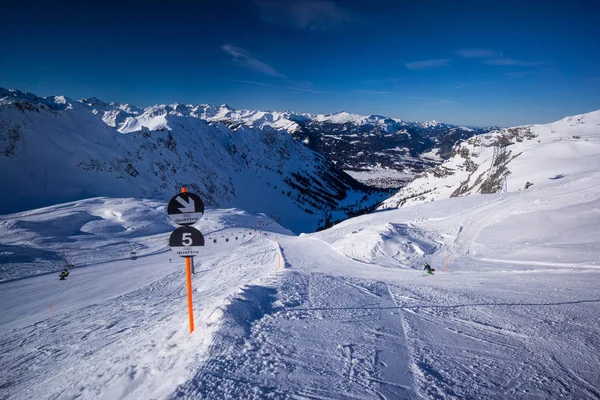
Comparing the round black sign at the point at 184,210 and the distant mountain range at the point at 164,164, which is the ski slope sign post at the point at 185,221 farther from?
the distant mountain range at the point at 164,164

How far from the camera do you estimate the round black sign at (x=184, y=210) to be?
562 centimetres

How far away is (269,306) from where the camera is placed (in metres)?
7.58

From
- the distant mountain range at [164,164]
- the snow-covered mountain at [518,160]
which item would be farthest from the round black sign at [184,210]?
the distant mountain range at [164,164]

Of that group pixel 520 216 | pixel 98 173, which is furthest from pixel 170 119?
pixel 520 216

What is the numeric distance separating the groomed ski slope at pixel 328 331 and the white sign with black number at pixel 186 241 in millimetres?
1719

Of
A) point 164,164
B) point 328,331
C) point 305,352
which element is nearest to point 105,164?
point 164,164

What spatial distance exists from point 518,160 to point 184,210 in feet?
326

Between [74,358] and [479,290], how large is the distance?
523 inches

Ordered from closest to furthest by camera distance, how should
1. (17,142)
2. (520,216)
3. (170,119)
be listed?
(520,216), (17,142), (170,119)

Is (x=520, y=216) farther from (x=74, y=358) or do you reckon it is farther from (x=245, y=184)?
(x=245, y=184)

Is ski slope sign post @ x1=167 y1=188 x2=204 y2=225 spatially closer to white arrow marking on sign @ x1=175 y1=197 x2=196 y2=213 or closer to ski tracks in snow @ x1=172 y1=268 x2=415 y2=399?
white arrow marking on sign @ x1=175 y1=197 x2=196 y2=213

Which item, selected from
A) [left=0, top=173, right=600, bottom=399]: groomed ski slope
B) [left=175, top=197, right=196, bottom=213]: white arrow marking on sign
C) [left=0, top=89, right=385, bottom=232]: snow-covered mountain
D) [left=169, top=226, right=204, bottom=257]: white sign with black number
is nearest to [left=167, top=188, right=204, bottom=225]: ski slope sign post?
[left=175, top=197, right=196, bottom=213]: white arrow marking on sign

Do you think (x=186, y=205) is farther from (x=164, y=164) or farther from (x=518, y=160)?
(x=164, y=164)

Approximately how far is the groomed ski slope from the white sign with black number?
1.72 m
